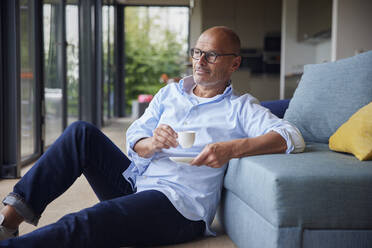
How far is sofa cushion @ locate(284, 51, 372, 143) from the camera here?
2158 millimetres

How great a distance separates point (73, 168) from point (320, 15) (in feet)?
15.3

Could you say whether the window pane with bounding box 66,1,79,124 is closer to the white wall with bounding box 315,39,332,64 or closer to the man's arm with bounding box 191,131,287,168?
the white wall with bounding box 315,39,332,64

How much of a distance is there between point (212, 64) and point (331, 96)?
74 centimetres

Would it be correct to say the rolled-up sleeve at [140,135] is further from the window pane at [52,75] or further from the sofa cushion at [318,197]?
the window pane at [52,75]

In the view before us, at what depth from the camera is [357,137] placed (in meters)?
1.70

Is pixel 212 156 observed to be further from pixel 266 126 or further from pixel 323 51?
pixel 323 51

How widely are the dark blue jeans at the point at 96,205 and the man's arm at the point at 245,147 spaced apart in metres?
0.26

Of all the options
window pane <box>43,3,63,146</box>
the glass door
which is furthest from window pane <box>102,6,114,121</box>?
window pane <box>43,3,63,146</box>

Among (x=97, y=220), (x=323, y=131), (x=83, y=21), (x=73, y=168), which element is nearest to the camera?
(x=97, y=220)

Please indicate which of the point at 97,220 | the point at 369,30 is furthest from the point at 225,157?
the point at 369,30

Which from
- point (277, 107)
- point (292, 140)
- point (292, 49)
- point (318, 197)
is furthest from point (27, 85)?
point (292, 49)

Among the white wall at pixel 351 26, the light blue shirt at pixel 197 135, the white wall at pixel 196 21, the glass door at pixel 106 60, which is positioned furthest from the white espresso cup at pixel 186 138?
the glass door at pixel 106 60

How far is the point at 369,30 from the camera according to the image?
455 cm

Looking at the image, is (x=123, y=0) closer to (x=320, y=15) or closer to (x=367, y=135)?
(x=320, y=15)
